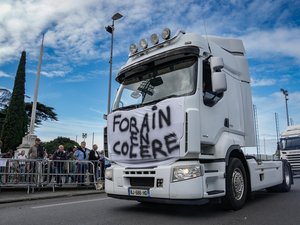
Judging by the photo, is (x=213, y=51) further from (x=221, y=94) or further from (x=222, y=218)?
(x=222, y=218)

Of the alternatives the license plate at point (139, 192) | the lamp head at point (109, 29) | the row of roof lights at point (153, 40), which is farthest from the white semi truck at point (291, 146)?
the license plate at point (139, 192)

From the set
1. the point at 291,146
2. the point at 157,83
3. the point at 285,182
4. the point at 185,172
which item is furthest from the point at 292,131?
the point at 185,172

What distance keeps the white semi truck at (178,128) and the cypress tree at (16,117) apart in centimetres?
2805

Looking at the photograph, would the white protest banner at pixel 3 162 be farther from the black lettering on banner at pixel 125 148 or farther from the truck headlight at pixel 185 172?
the truck headlight at pixel 185 172

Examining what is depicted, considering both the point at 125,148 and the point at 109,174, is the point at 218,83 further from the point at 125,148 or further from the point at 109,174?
the point at 109,174

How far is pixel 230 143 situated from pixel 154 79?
1.98 metres

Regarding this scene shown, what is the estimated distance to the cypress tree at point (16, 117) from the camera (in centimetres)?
3166

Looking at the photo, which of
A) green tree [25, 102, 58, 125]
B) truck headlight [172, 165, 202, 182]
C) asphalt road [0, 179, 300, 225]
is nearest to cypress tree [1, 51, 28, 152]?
green tree [25, 102, 58, 125]

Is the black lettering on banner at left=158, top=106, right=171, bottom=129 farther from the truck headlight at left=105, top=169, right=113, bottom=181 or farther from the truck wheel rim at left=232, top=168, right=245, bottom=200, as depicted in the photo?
the truck wheel rim at left=232, top=168, right=245, bottom=200

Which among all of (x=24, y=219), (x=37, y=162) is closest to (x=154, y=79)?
(x=24, y=219)

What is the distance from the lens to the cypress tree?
31.7 metres

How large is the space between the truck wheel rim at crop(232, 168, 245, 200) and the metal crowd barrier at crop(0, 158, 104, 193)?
23.4 ft

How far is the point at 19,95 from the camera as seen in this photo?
109 feet

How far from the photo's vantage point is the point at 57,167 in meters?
11.6
